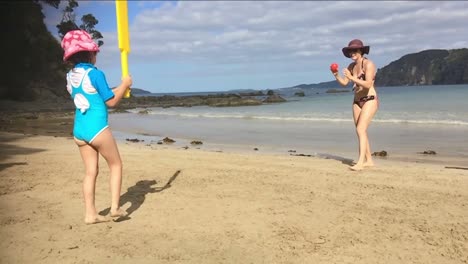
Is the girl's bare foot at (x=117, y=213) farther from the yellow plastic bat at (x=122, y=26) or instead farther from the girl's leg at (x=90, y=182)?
the yellow plastic bat at (x=122, y=26)

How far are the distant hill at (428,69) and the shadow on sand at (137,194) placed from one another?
13437 cm

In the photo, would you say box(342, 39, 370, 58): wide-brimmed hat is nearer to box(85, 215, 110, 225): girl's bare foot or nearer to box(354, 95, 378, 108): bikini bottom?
box(354, 95, 378, 108): bikini bottom

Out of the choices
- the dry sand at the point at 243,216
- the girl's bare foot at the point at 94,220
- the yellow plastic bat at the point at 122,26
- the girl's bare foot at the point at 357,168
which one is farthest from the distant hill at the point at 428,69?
the yellow plastic bat at the point at 122,26

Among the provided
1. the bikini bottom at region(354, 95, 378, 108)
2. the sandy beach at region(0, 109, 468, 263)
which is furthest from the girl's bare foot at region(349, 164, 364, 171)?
the bikini bottom at region(354, 95, 378, 108)

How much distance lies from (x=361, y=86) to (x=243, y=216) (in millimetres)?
3438

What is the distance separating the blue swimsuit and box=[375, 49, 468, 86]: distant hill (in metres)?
136

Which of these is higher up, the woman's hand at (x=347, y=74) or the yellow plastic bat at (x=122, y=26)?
the yellow plastic bat at (x=122, y=26)

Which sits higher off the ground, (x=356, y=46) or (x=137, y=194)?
(x=356, y=46)

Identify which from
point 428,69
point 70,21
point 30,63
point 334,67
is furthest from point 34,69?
point 428,69

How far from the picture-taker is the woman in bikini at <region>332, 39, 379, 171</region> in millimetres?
6766

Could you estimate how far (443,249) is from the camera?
3486 millimetres

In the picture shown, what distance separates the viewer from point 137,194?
216 inches

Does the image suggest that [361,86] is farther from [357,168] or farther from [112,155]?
[112,155]

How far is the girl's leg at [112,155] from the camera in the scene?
4062 mm
